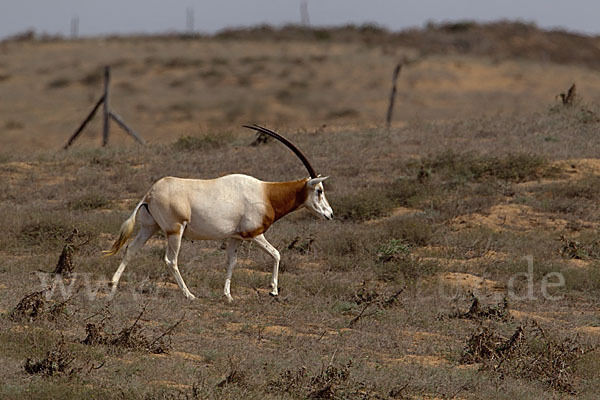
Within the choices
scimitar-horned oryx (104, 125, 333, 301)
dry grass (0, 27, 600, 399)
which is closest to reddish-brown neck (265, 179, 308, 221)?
scimitar-horned oryx (104, 125, 333, 301)

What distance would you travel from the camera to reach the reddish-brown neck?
9.35m

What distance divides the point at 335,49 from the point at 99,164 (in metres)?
30.0

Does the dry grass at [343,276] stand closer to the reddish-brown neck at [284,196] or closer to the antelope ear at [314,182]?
the reddish-brown neck at [284,196]

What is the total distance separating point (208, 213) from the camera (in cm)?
891

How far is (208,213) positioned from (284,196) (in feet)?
3.19

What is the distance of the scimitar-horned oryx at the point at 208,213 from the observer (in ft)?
29.0

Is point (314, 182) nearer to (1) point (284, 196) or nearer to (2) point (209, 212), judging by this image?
(1) point (284, 196)

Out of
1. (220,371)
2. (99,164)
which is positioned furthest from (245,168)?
(220,371)

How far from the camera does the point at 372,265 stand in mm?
10680

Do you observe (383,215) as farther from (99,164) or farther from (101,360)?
(101,360)

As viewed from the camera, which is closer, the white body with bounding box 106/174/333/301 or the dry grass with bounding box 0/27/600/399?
the dry grass with bounding box 0/27/600/399

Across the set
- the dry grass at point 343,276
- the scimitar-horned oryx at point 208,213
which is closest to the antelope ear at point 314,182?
the scimitar-horned oryx at point 208,213

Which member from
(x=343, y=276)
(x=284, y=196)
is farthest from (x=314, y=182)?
(x=343, y=276)

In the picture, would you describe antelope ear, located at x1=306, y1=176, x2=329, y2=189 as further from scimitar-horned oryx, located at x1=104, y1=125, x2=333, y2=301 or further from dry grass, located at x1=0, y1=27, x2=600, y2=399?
dry grass, located at x1=0, y1=27, x2=600, y2=399
